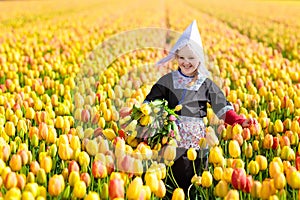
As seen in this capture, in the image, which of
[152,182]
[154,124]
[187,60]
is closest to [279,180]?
[152,182]

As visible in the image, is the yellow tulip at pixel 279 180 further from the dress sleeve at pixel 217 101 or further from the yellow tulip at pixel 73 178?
the dress sleeve at pixel 217 101

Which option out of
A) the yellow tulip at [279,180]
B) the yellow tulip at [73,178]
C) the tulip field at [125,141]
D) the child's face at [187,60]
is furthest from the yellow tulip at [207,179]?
the child's face at [187,60]

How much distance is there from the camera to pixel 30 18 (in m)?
17.5

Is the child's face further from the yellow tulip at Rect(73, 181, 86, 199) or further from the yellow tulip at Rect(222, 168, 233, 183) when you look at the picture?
the yellow tulip at Rect(73, 181, 86, 199)

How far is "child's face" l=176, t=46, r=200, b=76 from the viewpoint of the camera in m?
3.68

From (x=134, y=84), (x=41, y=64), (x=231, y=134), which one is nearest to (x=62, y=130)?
(x=231, y=134)

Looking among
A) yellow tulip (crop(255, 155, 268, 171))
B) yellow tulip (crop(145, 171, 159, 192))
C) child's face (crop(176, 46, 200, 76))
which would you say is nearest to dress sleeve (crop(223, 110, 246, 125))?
child's face (crop(176, 46, 200, 76))

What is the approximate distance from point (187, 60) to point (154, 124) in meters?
0.64

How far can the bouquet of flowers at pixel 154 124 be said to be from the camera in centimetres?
332

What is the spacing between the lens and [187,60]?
3.68 m

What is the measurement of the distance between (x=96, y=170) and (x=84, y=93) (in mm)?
2208

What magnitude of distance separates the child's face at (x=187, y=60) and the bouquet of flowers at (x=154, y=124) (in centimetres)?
41

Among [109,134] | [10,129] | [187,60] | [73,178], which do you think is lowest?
[73,178]

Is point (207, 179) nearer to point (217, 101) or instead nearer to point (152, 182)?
point (152, 182)
